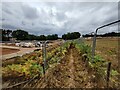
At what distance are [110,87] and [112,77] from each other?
1.13 feet

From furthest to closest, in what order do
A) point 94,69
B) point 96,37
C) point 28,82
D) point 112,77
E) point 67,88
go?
point 96,37
point 94,69
point 28,82
point 67,88
point 112,77

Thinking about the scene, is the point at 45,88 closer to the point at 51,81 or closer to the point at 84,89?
the point at 51,81

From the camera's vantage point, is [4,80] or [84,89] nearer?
[84,89]

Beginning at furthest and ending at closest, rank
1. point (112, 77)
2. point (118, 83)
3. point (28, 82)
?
1. point (28, 82)
2. point (112, 77)
3. point (118, 83)

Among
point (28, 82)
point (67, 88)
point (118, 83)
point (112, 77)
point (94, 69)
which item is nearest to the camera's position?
point (118, 83)

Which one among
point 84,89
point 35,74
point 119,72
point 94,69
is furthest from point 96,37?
point 35,74

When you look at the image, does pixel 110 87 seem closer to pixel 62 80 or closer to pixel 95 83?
pixel 95 83

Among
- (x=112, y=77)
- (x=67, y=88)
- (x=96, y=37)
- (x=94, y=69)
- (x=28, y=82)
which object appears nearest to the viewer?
(x=112, y=77)

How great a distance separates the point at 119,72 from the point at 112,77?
1.06 feet

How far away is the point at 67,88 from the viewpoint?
3.58 m

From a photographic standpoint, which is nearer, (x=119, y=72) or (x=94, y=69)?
(x=119, y=72)

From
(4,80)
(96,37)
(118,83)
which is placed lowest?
(4,80)

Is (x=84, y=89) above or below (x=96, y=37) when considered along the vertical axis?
below

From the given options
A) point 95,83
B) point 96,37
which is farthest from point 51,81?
point 96,37
